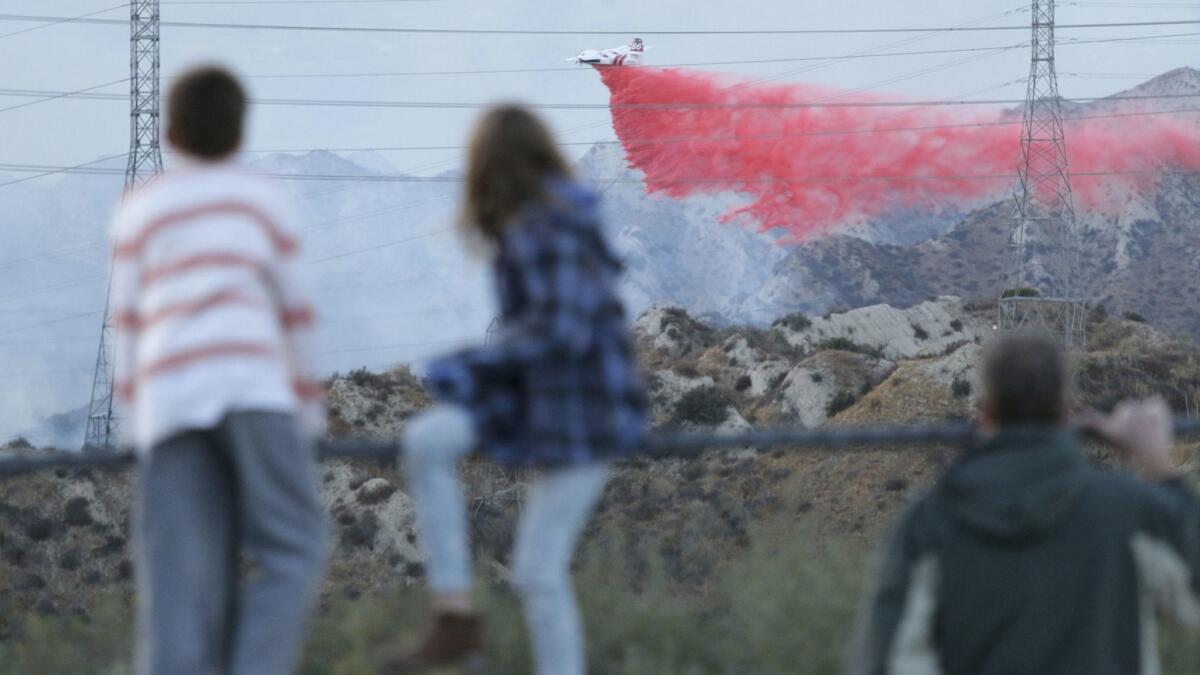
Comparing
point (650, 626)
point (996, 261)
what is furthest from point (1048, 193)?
point (650, 626)

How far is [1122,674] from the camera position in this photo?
14.2ft

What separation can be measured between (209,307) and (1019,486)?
2.45 meters

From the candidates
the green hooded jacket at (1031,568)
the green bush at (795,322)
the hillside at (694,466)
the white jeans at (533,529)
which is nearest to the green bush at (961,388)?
the hillside at (694,466)

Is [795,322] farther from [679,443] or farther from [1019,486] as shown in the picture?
[1019,486]

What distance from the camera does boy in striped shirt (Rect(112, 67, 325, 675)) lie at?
15.8 feet

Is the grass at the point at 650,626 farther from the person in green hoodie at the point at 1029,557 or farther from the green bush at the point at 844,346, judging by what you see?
the green bush at the point at 844,346

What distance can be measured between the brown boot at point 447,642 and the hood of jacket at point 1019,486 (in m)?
1.58

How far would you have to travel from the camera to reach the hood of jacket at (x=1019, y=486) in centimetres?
418

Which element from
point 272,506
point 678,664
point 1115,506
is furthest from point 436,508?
point 1115,506

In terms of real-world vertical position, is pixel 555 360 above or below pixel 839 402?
above

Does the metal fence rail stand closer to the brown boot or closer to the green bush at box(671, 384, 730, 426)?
the brown boot

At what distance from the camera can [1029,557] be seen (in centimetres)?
422

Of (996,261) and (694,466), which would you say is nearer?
(694,466)

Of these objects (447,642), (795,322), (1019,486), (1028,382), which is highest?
(795,322)
